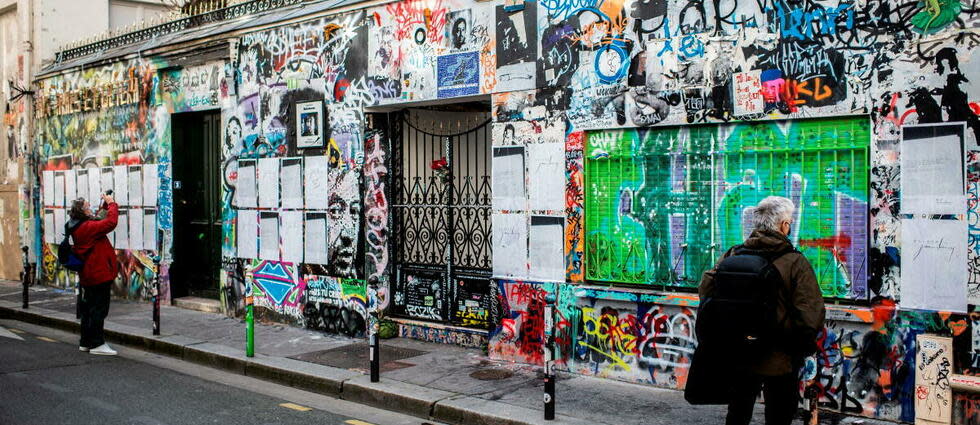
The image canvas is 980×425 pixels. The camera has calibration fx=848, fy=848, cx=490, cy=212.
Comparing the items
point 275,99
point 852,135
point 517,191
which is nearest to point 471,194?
point 517,191

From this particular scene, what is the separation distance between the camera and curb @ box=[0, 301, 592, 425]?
7.10 m

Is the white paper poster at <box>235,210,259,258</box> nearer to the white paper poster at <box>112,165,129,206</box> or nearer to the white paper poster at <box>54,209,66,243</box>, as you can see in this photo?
the white paper poster at <box>112,165,129,206</box>

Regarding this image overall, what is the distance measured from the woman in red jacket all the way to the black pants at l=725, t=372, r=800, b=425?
25.8 feet

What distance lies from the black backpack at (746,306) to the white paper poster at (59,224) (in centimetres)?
1432

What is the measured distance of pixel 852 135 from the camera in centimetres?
695

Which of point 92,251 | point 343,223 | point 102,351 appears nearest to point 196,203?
point 92,251

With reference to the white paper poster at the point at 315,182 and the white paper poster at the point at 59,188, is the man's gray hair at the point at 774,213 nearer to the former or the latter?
the white paper poster at the point at 315,182

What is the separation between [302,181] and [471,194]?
2684 mm

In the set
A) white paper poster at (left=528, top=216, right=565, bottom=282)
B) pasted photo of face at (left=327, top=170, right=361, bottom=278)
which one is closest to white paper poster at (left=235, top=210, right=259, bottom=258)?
pasted photo of face at (left=327, top=170, right=361, bottom=278)

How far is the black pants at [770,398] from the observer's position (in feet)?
17.4

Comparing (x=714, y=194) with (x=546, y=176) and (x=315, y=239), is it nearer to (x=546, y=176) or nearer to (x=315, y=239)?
(x=546, y=176)

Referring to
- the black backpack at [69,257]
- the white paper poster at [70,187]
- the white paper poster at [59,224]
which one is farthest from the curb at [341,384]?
the white paper poster at [59,224]

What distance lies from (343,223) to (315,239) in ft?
2.01

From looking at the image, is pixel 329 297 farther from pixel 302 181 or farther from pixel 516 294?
pixel 516 294
